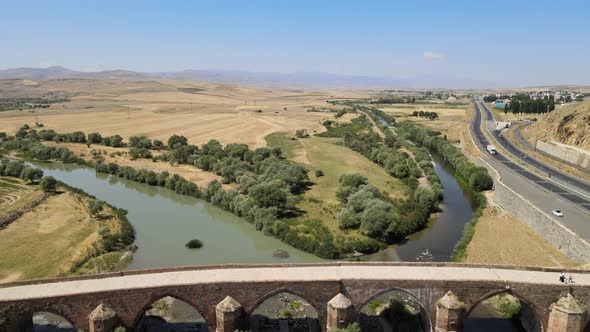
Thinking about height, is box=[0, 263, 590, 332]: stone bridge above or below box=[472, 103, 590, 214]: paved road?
below

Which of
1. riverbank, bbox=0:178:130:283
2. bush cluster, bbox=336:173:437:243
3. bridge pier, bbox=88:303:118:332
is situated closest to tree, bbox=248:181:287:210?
bush cluster, bbox=336:173:437:243

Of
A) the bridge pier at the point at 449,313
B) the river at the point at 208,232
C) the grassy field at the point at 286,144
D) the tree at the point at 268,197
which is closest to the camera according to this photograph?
the bridge pier at the point at 449,313

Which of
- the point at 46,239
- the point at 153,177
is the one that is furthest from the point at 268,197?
the point at 153,177

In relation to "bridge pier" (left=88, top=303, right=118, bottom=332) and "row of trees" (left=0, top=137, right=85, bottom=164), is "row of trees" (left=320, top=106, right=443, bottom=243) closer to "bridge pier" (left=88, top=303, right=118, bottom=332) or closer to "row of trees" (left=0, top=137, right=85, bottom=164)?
"bridge pier" (left=88, top=303, right=118, bottom=332)

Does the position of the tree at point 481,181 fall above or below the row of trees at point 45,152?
above

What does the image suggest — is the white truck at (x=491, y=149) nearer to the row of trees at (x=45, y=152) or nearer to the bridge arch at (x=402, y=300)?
the bridge arch at (x=402, y=300)

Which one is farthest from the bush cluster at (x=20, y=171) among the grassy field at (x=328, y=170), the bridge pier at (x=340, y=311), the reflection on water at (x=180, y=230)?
the bridge pier at (x=340, y=311)
